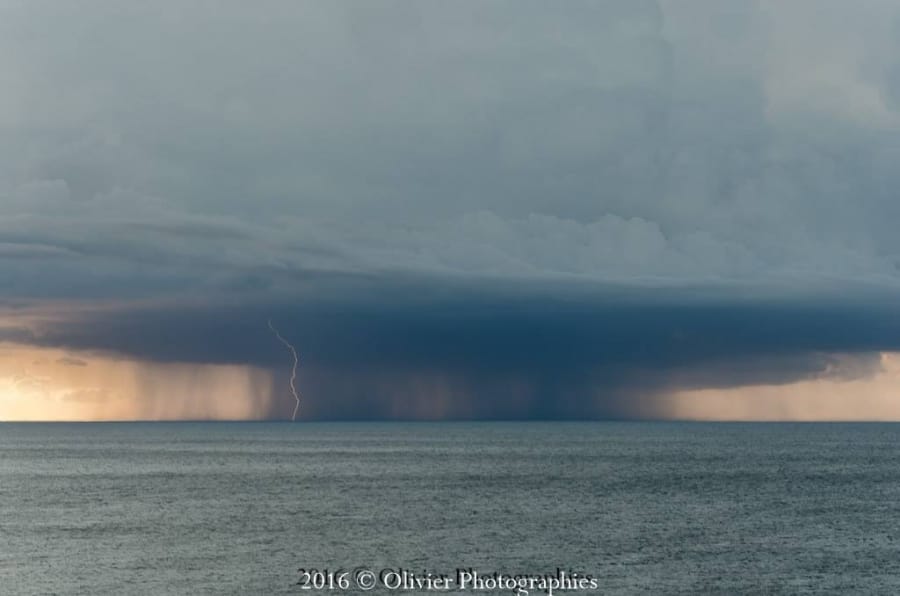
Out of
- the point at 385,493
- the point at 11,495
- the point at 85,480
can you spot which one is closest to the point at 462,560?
the point at 385,493

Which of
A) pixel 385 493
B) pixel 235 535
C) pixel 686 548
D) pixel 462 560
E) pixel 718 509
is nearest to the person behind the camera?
pixel 462 560

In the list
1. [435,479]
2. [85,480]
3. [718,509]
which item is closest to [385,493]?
[435,479]

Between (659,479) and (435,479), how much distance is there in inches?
1445

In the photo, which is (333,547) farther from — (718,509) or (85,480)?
(85,480)

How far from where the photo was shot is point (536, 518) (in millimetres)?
123938

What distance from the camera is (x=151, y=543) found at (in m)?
104

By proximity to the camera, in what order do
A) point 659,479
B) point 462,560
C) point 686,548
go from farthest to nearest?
point 659,479, point 686,548, point 462,560

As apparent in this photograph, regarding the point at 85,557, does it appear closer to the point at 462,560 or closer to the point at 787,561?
the point at 462,560

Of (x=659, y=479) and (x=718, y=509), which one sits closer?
(x=718, y=509)

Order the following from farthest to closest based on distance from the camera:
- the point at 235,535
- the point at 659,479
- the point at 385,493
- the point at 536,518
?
the point at 659,479 < the point at 385,493 < the point at 536,518 < the point at 235,535

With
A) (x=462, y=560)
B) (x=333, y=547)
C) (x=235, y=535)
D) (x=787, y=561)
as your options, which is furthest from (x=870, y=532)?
(x=235, y=535)

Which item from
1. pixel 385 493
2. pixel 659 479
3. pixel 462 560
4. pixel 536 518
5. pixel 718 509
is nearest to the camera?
pixel 462 560

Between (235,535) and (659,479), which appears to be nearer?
(235,535)

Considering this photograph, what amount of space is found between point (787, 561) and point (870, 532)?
22679 millimetres
